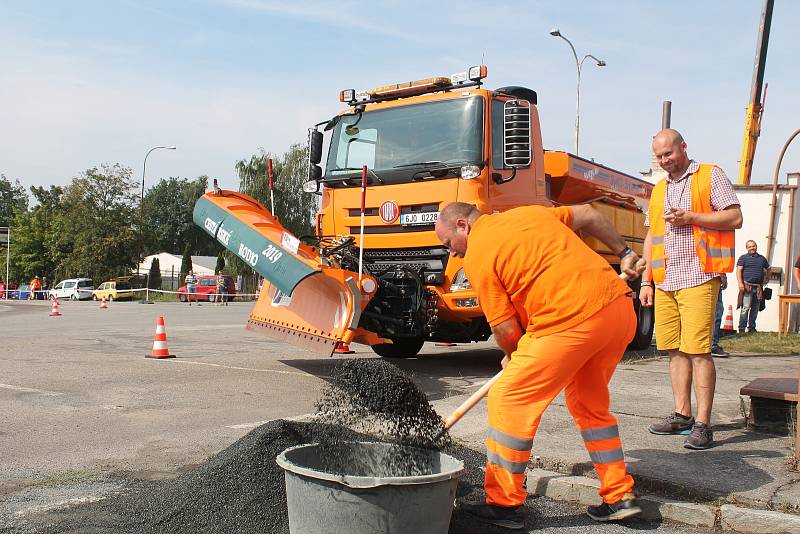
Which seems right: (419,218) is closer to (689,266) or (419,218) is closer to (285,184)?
→ (689,266)

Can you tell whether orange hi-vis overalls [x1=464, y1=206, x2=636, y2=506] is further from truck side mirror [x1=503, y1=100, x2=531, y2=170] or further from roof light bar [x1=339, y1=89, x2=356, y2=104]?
roof light bar [x1=339, y1=89, x2=356, y2=104]

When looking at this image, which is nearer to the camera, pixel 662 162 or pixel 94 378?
pixel 662 162

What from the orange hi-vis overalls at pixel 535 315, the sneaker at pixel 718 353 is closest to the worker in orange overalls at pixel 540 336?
the orange hi-vis overalls at pixel 535 315

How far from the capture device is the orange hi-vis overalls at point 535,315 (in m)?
3.48

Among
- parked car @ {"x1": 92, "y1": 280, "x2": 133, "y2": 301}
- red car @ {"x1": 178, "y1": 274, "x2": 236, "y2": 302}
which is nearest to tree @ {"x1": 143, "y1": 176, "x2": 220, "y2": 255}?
parked car @ {"x1": 92, "y1": 280, "x2": 133, "y2": 301}

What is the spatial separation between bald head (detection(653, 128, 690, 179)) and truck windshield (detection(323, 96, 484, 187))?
3.34 meters

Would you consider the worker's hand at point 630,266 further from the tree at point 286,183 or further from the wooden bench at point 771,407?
the tree at point 286,183

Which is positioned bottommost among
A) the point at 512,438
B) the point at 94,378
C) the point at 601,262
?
the point at 94,378

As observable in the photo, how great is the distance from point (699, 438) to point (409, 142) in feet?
16.3

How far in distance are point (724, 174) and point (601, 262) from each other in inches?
73.6

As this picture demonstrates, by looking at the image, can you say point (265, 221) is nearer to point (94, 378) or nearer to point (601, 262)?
point (94, 378)

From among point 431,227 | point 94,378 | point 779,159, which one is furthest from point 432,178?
point 779,159

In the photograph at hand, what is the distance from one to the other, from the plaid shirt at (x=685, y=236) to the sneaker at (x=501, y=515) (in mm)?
2042

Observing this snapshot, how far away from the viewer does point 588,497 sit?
4023mm
